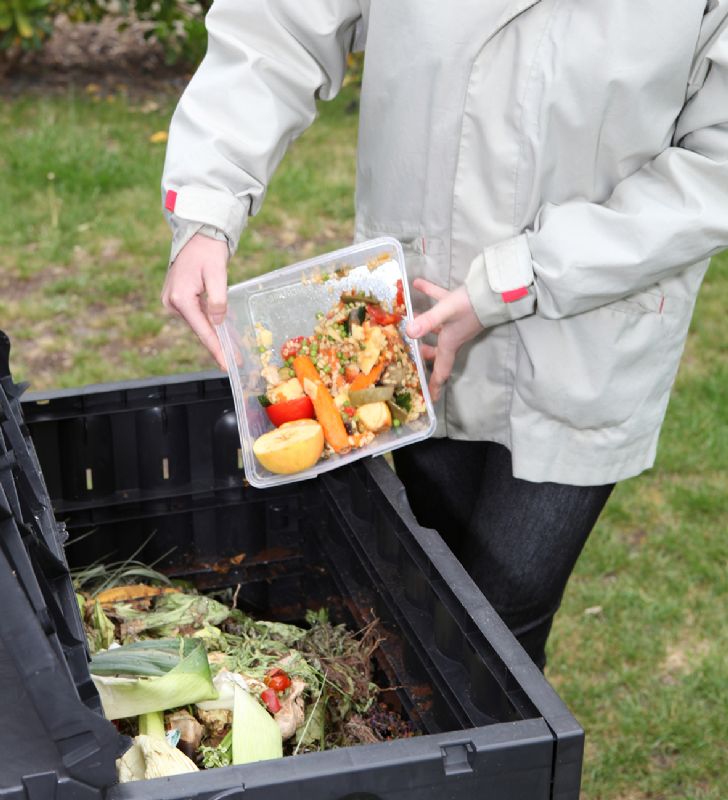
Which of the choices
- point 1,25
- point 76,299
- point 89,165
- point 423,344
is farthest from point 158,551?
point 1,25

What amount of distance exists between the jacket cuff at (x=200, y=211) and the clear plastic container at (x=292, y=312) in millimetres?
93

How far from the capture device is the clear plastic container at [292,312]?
159cm

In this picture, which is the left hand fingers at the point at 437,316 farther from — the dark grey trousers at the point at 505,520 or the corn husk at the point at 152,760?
the corn husk at the point at 152,760

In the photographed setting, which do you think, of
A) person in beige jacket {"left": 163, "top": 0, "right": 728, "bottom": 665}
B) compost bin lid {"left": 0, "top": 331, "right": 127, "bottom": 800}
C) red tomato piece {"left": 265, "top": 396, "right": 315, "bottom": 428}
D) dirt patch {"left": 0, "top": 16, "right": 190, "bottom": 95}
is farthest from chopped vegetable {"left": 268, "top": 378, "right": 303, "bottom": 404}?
dirt patch {"left": 0, "top": 16, "right": 190, "bottom": 95}

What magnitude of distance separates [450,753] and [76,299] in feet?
10.8

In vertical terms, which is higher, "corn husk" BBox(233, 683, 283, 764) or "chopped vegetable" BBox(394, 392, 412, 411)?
"chopped vegetable" BBox(394, 392, 412, 411)

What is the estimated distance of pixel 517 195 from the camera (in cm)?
153

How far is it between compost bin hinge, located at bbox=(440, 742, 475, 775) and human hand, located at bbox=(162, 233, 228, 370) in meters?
0.72

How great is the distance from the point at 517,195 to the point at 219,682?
2.44ft

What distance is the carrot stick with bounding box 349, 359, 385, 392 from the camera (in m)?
1.59

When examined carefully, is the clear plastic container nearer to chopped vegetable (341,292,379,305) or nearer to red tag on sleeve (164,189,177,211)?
chopped vegetable (341,292,379,305)

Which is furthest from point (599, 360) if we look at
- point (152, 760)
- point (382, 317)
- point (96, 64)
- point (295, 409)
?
point (96, 64)

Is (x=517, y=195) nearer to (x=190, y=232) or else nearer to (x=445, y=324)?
(x=445, y=324)

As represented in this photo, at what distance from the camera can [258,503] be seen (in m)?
1.79
